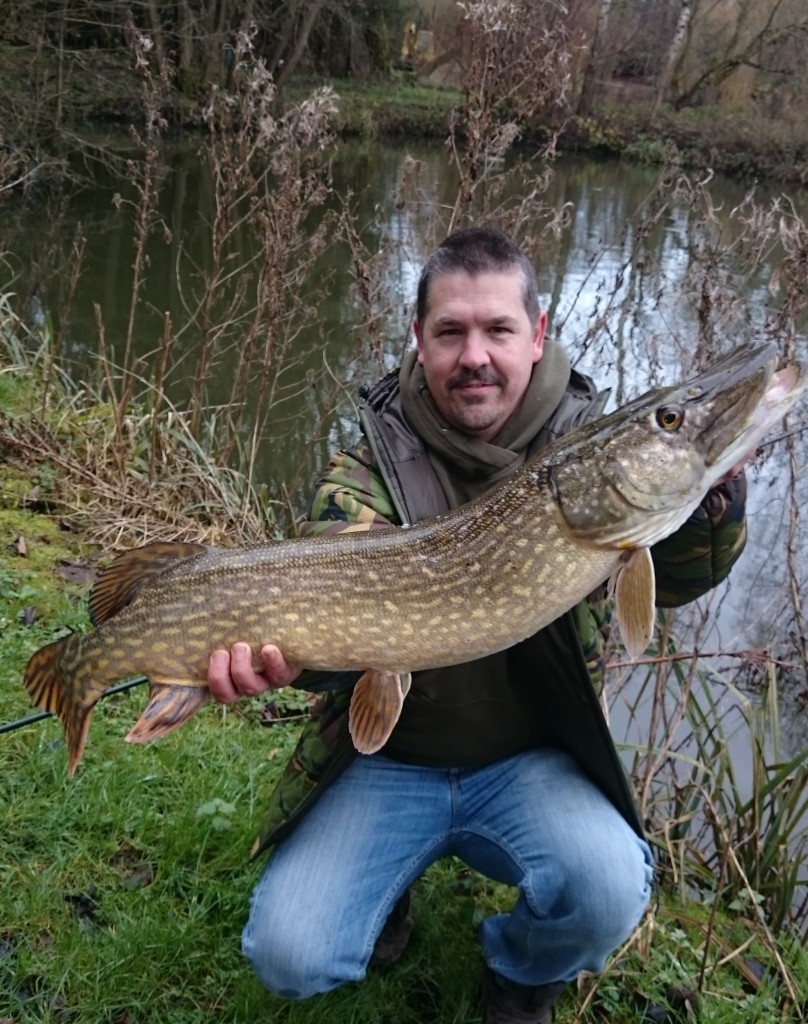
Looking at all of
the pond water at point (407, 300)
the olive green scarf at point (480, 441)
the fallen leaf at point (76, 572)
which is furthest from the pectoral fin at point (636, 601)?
the fallen leaf at point (76, 572)

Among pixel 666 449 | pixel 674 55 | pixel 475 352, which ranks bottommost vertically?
pixel 666 449

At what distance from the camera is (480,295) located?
1.83 metres

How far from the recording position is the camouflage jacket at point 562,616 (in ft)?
5.36

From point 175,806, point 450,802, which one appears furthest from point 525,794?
point 175,806

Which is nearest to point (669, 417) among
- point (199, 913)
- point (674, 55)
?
point (199, 913)

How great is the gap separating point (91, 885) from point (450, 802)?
2.85 ft

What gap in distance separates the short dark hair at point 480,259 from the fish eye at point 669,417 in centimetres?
54

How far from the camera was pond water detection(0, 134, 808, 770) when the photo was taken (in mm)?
3279

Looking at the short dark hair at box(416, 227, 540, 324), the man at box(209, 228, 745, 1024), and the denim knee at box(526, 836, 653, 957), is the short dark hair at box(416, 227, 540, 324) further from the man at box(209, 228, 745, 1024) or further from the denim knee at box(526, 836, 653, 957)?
the denim knee at box(526, 836, 653, 957)

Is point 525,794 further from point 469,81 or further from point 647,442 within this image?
point 469,81

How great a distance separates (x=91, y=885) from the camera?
1920 millimetres

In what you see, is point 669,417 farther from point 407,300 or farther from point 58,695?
point 407,300

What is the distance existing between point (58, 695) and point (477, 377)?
107 cm

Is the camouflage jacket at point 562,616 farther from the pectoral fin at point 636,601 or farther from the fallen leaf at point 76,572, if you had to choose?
the fallen leaf at point 76,572
